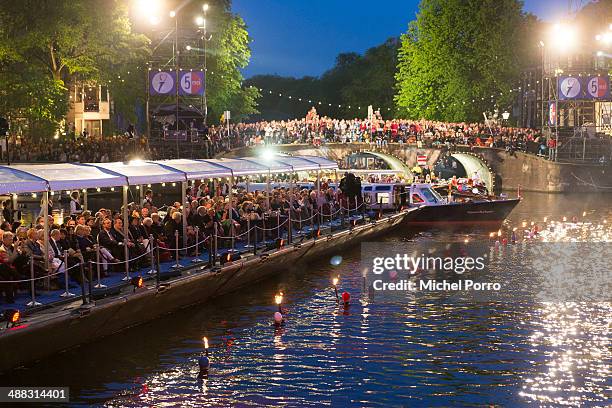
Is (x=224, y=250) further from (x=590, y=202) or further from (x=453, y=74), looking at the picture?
(x=453, y=74)

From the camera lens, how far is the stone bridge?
73312mm

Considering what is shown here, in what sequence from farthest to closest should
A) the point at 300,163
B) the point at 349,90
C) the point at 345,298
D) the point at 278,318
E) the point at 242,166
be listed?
the point at 349,90, the point at 300,163, the point at 242,166, the point at 345,298, the point at 278,318

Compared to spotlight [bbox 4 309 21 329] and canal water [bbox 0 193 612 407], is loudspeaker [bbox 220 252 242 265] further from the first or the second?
spotlight [bbox 4 309 21 329]

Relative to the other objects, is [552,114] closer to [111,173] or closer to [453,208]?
[453,208]

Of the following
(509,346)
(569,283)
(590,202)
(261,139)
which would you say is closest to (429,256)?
(569,283)

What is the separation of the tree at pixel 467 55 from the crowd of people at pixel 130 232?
5000 centimetres

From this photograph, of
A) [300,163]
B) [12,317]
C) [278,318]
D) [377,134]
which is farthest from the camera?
[377,134]

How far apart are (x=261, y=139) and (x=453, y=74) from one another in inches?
824

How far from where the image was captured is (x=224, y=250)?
31.5 m

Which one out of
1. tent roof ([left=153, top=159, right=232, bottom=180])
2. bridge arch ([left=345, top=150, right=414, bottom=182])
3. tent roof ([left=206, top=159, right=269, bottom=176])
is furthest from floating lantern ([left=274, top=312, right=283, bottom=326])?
bridge arch ([left=345, top=150, right=414, bottom=182])

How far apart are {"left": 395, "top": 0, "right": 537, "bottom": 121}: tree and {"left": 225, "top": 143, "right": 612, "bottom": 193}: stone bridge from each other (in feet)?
26.9

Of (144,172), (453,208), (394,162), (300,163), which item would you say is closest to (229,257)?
(144,172)

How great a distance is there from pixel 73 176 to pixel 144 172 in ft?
11.8

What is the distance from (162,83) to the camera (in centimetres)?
5862
